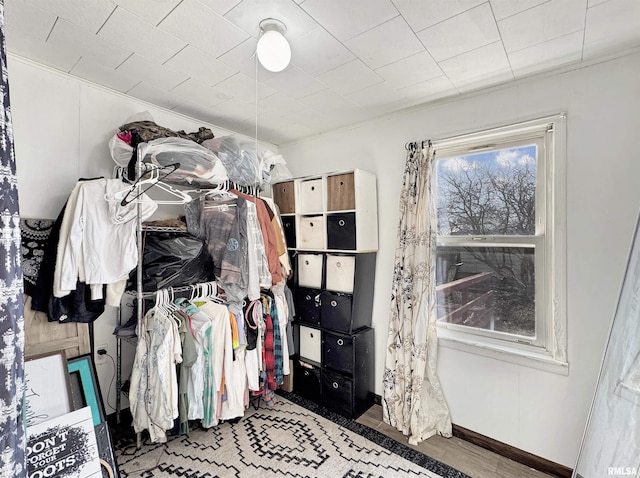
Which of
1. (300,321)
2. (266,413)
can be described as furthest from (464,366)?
(266,413)

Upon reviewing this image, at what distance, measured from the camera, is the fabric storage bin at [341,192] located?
2.46 meters

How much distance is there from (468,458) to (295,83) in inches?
107

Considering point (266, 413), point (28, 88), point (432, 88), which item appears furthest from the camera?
point (266, 413)

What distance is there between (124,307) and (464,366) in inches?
97.5

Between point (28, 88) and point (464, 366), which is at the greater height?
point (28, 88)

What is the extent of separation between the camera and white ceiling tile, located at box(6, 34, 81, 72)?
162 cm

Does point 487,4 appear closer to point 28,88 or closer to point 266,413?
point 28,88

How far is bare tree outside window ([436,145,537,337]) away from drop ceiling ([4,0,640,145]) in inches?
22.5

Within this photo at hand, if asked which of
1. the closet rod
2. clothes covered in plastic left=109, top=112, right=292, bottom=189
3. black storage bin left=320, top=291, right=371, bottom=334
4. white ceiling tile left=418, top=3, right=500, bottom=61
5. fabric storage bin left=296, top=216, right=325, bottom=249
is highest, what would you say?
white ceiling tile left=418, top=3, right=500, bottom=61

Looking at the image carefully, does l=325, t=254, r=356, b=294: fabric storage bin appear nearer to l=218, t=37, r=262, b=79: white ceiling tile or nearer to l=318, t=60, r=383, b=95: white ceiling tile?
l=318, t=60, r=383, b=95: white ceiling tile

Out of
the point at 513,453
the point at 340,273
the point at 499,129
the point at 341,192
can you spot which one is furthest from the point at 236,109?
Result: the point at 513,453

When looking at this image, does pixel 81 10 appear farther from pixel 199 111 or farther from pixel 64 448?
pixel 64 448

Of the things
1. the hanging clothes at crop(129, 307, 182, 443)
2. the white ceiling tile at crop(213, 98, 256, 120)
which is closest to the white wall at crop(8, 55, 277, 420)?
the hanging clothes at crop(129, 307, 182, 443)

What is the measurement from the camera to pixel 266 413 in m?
2.50
